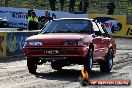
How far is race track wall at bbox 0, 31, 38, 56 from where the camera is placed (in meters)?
18.8

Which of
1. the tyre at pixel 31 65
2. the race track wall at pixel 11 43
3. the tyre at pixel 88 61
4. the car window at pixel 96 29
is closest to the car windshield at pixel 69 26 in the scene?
the car window at pixel 96 29

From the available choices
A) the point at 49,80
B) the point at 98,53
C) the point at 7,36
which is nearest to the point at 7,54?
the point at 7,36

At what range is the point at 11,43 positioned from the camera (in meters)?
19.3

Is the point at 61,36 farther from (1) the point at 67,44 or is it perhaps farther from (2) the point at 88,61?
(2) the point at 88,61

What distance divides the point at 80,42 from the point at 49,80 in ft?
4.37

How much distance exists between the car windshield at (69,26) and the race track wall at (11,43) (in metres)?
6.41

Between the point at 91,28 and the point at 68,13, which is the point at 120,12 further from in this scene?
the point at 91,28

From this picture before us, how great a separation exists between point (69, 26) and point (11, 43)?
24.2 ft

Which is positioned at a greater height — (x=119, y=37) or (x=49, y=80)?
(x=49, y=80)

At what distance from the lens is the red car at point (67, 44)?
1117 cm

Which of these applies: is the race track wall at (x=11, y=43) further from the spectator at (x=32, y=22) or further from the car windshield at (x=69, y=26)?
the car windshield at (x=69, y=26)

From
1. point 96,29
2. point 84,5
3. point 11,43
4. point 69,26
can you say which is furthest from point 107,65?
point 84,5

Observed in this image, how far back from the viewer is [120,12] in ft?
126

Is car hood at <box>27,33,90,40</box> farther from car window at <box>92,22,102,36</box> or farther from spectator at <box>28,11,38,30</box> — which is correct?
spectator at <box>28,11,38,30</box>
